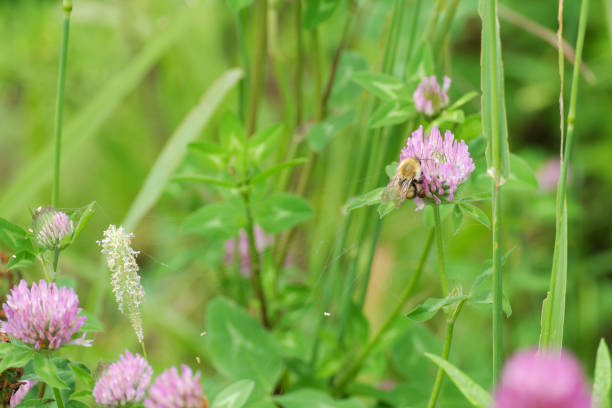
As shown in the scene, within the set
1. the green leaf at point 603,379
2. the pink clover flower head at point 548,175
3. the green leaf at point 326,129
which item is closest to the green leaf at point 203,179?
the green leaf at point 326,129

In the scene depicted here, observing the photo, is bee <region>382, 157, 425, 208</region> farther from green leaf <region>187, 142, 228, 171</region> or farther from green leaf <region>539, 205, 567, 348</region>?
green leaf <region>187, 142, 228, 171</region>

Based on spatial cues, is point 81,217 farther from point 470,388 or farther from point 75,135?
point 75,135

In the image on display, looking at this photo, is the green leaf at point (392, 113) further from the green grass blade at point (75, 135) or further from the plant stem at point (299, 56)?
the green grass blade at point (75, 135)

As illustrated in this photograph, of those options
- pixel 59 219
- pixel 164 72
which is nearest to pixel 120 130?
pixel 164 72

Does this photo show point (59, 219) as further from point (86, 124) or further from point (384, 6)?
point (384, 6)

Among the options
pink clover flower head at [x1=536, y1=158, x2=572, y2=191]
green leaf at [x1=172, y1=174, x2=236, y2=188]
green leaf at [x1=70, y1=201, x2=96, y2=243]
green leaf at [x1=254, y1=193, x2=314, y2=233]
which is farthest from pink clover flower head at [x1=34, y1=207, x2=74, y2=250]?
pink clover flower head at [x1=536, y1=158, x2=572, y2=191]
